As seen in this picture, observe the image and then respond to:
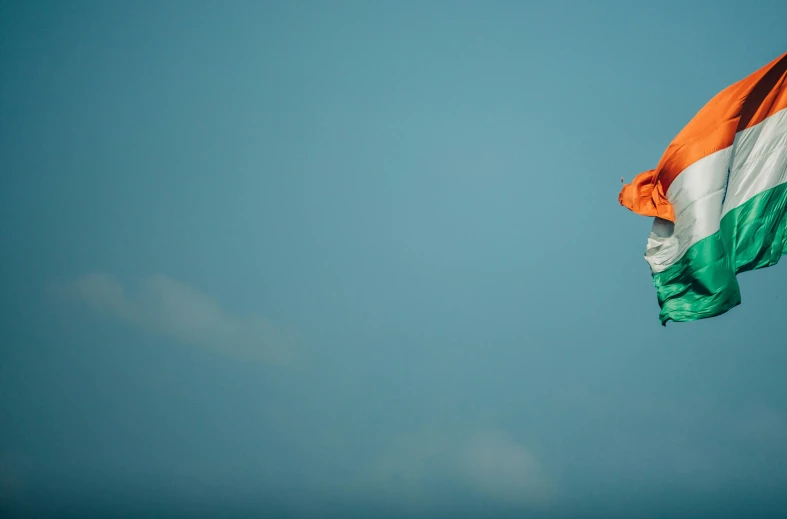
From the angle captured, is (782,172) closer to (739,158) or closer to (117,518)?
(739,158)

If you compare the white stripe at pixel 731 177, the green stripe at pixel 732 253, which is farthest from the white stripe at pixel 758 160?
the green stripe at pixel 732 253

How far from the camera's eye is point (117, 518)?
99.4 m

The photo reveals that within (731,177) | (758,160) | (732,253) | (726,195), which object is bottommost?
(732,253)

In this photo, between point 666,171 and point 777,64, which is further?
point 666,171

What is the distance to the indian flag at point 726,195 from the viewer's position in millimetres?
12805

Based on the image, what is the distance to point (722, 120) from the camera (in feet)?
42.9

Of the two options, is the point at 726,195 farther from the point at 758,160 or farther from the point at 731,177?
the point at 758,160

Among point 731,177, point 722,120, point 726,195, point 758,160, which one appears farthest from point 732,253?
point 722,120

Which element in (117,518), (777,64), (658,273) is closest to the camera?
(777,64)

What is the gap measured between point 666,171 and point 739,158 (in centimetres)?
120

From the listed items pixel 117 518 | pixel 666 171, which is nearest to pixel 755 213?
pixel 666 171

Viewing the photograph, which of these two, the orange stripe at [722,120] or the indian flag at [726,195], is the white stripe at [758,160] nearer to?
the indian flag at [726,195]

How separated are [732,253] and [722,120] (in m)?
2.26

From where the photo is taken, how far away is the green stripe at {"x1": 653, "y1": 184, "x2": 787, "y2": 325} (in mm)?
12750
